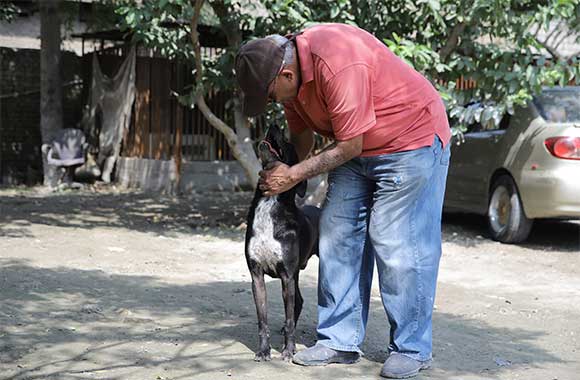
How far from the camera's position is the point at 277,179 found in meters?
4.28

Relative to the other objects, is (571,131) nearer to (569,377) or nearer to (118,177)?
(569,377)

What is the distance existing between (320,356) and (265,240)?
2.18 ft

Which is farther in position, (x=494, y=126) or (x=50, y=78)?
(x=50, y=78)

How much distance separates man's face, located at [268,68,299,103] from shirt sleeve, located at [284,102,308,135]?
13.9 inches

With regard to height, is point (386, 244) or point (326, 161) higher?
point (326, 161)

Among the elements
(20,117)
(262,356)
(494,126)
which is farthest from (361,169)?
(20,117)

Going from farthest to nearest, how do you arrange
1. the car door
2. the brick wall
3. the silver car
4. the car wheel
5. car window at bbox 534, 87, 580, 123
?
1. the brick wall
2. the car door
3. the car wheel
4. car window at bbox 534, 87, 580, 123
5. the silver car

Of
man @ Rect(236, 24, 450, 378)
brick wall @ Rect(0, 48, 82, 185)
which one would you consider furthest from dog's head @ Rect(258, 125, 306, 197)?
brick wall @ Rect(0, 48, 82, 185)

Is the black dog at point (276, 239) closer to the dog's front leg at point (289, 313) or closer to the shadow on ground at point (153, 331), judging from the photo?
the dog's front leg at point (289, 313)

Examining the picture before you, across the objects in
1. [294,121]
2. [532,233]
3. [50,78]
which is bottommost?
[532,233]

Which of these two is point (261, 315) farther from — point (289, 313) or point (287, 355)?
point (287, 355)

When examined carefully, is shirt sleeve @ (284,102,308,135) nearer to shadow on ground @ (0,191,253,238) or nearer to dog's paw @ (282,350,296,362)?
dog's paw @ (282,350,296,362)

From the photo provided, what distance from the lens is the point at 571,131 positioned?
8.71 meters

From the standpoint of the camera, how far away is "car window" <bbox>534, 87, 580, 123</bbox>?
902 cm
